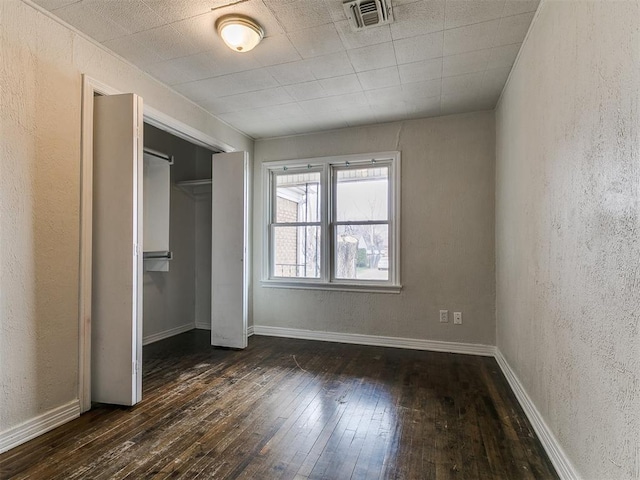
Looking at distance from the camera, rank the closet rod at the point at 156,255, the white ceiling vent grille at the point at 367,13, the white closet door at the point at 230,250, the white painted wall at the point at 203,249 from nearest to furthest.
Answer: the white ceiling vent grille at the point at 367,13
the white closet door at the point at 230,250
the closet rod at the point at 156,255
the white painted wall at the point at 203,249

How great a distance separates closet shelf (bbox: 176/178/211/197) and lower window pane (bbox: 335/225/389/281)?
196cm

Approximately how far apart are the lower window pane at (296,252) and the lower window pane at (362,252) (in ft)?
0.97

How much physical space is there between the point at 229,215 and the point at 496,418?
10.3ft

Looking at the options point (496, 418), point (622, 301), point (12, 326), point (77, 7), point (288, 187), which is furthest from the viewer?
point (288, 187)

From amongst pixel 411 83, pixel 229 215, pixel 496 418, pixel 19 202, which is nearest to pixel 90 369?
pixel 19 202

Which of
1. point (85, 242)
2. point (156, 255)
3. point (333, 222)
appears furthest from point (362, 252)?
point (85, 242)

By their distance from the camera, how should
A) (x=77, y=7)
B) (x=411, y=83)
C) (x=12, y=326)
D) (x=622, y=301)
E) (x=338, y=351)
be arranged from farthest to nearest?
(x=338, y=351) < (x=411, y=83) < (x=77, y=7) < (x=12, y=326) < (x=622, y=301)

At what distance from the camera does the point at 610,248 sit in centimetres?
129

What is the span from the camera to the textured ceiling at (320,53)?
6.96 ft

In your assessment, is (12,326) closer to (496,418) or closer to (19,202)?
(19,202)

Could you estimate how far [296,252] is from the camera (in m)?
4.52

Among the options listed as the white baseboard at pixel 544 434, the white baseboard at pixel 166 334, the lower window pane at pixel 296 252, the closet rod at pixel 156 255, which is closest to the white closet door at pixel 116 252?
the closet rod at pixel 156 255

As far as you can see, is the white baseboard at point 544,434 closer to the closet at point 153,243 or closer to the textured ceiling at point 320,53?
the textured ceiling at point 320,53

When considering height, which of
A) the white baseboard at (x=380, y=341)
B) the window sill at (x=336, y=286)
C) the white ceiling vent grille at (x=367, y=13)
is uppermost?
the white ceiling vent grille at (x=367, y=13)
